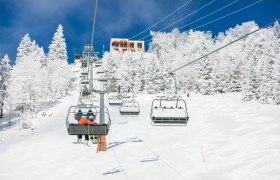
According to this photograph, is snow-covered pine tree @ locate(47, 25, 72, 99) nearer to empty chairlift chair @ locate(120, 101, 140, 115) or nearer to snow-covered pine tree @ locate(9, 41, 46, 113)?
snow-covered pine tree @ locate(9, 41, 46, 113)

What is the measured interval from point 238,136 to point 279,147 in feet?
20.9

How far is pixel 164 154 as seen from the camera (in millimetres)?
29766

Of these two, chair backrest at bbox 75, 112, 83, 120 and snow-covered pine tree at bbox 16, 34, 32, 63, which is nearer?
chair backrest at bbox 75, 112, 83, 120

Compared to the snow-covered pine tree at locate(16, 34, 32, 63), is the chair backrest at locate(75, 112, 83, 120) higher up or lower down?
lower down

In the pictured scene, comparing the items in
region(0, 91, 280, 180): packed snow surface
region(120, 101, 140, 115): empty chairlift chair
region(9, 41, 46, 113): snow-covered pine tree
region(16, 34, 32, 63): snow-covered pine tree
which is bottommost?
region(0, 91, 280, 180): packed snow surface

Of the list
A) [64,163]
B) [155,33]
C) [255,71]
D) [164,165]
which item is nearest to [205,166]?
[164,165]

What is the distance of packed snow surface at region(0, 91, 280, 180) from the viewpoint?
80.0ft

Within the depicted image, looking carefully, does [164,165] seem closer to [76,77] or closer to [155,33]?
[76,77]

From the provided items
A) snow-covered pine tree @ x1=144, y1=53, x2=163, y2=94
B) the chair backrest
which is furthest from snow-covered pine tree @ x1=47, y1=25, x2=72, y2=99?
the chair backrest

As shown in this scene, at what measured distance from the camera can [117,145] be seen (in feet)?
107

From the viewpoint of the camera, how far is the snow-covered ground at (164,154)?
24391mm

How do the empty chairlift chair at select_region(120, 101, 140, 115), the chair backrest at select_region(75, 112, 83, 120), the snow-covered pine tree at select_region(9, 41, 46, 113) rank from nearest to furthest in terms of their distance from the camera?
the chair backrest at select_region(75, 112, 83, 120) < the empty chairlift chair at select_region(120, 101, 140, 115) < the snow-covered pine tree at select_region(9, 41, 46, 113)

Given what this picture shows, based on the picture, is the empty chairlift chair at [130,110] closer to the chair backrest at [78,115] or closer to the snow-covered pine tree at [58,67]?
the chair backrest at [78,115]

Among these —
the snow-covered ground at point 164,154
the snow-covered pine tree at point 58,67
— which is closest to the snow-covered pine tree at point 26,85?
the snow-covered pine tree at point 58,67
